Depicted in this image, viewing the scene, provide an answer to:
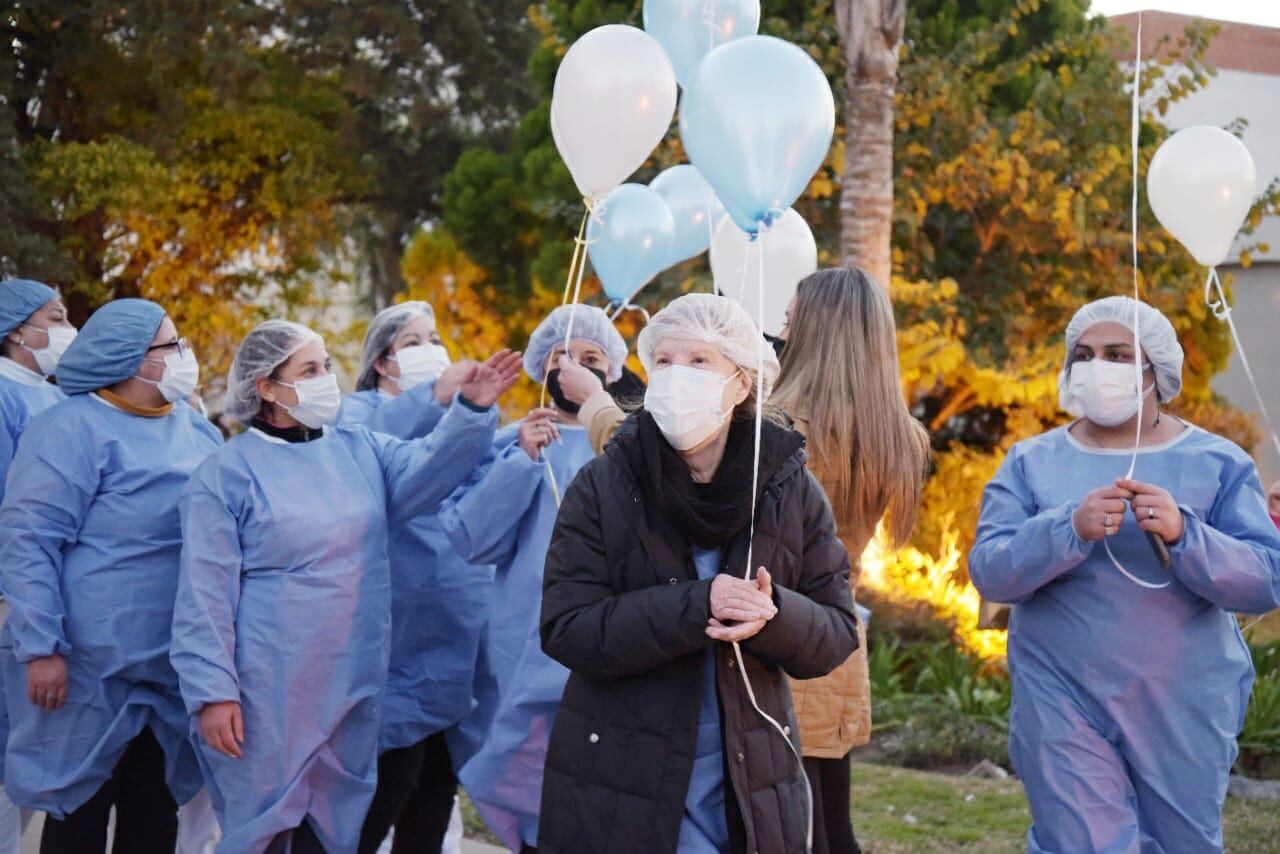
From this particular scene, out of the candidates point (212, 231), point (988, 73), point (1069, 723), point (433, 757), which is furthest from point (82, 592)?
point (212, 231)

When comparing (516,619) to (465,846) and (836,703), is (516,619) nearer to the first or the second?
(836,703)

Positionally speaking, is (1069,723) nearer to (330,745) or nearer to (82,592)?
(330,745)

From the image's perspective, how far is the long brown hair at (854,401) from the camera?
4051 mm

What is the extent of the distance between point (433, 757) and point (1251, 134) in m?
13.1

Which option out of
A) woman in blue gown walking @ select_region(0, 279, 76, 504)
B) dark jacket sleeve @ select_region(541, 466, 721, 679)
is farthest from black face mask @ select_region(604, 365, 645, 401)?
woman in blue gown walking @ select_region(0, 279, 76, 504)

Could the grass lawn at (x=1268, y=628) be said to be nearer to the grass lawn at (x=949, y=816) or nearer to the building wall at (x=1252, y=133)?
the building wall at (x=1252, y=133)

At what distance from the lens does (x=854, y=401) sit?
4.07 meters

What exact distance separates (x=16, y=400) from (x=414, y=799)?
6.59 ft

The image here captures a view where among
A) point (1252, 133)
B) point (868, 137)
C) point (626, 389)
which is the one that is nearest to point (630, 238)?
point (626, 389)

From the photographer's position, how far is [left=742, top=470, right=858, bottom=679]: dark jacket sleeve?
10.3ft

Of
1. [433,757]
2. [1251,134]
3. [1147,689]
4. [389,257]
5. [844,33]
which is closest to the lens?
[1147,689]

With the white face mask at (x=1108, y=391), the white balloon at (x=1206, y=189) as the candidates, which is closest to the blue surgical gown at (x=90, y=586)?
the white face mask at (x=1108, y=391)

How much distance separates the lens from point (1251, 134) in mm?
15484

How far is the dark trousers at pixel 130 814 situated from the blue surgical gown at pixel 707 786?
2.09 meters
